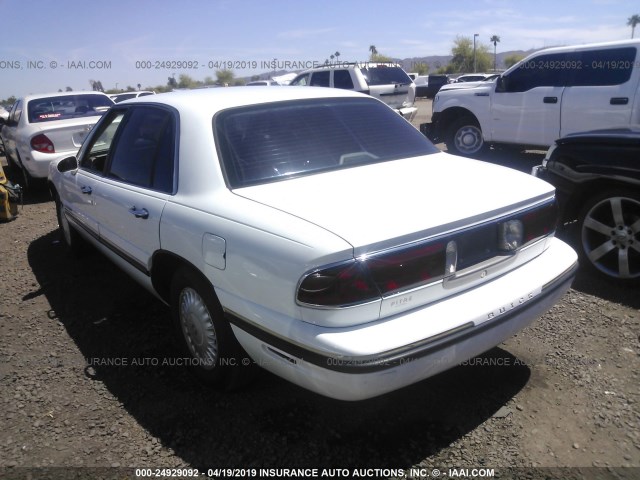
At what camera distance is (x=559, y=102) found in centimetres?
739

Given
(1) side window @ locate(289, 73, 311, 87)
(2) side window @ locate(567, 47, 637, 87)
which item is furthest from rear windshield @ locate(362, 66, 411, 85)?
(2) side window @ locate(567, 47, 637, 87)

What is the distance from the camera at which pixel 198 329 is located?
280 centimetres

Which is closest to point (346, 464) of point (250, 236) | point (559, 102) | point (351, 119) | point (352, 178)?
point (250, 236)

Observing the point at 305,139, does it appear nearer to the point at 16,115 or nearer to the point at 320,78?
the point at 16,115

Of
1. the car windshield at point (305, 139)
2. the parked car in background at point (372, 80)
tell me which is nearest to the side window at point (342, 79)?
the parked car in background at point (372, 80)

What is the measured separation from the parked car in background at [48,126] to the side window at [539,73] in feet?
21.8

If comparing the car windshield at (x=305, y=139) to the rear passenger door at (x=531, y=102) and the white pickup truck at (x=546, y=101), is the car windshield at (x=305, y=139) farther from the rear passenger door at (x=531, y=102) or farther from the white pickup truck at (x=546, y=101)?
the rear passenger door at (x=531, y=102)

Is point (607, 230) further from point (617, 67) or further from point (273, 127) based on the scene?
point (617, 67)

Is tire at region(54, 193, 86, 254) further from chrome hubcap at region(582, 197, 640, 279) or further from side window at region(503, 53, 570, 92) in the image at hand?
side window at region(503, 53, 570, 92)

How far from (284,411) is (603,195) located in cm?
288

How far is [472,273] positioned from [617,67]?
616cm

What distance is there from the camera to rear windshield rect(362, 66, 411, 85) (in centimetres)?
1326

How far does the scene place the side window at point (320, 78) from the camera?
1324 centimetres

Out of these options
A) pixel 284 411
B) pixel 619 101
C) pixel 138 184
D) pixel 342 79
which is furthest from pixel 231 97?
pixel 342 79
